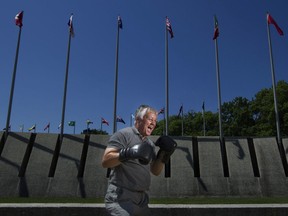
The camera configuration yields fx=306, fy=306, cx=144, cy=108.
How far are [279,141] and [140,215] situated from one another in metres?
16.4

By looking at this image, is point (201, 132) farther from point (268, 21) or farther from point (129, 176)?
point (129, 176)

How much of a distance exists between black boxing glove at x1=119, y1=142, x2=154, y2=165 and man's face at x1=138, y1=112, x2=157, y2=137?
399mm

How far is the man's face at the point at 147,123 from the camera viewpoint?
3.45m

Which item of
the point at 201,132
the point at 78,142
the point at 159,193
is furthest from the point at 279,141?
the point at 201,132

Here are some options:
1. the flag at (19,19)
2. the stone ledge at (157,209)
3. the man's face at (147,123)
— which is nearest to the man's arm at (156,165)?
the man's face at (147,123)

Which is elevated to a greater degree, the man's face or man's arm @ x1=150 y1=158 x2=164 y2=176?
the man's face

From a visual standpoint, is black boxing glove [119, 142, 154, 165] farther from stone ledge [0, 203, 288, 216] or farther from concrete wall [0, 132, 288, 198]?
concrete wall [0, 132, 288, 198]

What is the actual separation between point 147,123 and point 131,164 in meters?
0.50

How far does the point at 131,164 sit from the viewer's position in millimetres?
3264

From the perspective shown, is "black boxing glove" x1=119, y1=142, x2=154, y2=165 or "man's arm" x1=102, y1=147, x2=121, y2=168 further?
"man's arm" x1=102, y1=147, x2=121, y2=168

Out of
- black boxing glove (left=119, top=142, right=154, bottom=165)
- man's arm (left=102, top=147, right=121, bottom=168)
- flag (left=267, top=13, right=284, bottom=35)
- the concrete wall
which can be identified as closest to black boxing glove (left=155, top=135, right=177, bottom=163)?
black boxing glove (left=119, top=142, right=154, bottom=165)

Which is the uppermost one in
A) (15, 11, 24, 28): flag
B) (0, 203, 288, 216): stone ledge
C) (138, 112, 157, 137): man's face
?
(15, 11, 24, 28): flag

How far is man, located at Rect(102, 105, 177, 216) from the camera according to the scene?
3.06 m

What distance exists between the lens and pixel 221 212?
6492mm
